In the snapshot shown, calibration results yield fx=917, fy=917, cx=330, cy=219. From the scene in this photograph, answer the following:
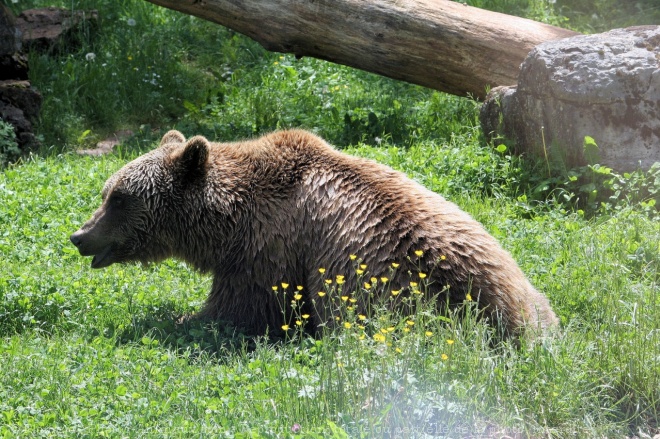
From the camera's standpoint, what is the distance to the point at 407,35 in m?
9.85

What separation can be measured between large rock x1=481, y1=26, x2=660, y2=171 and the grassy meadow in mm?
262

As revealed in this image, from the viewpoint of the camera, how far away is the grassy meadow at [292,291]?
4.48 m

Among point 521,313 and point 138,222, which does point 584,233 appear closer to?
point 521,313

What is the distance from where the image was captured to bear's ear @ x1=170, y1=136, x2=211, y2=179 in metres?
6.36

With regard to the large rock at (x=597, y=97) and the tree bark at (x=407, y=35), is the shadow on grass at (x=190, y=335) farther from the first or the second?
the tree bark at (x=407, y=35)

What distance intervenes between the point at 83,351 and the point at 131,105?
636 centimetres

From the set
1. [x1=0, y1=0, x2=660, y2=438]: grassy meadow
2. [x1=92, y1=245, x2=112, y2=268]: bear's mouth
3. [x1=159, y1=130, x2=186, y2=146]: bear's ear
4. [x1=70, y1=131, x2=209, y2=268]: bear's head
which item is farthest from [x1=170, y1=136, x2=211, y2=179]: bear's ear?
[x1=0, y1=0, x2=660, y2=438]: grassy meadow

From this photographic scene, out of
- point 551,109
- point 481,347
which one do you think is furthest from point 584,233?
point 481,347

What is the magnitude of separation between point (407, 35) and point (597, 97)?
7.99 ft

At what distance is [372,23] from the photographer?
32.5ft

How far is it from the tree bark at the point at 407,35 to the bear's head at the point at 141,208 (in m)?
3.82

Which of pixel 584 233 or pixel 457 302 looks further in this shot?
pixel 584 233

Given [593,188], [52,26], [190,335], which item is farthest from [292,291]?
[52,26]

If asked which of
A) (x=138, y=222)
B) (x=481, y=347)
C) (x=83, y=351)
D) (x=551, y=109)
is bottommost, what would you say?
(x=83, y=351)
